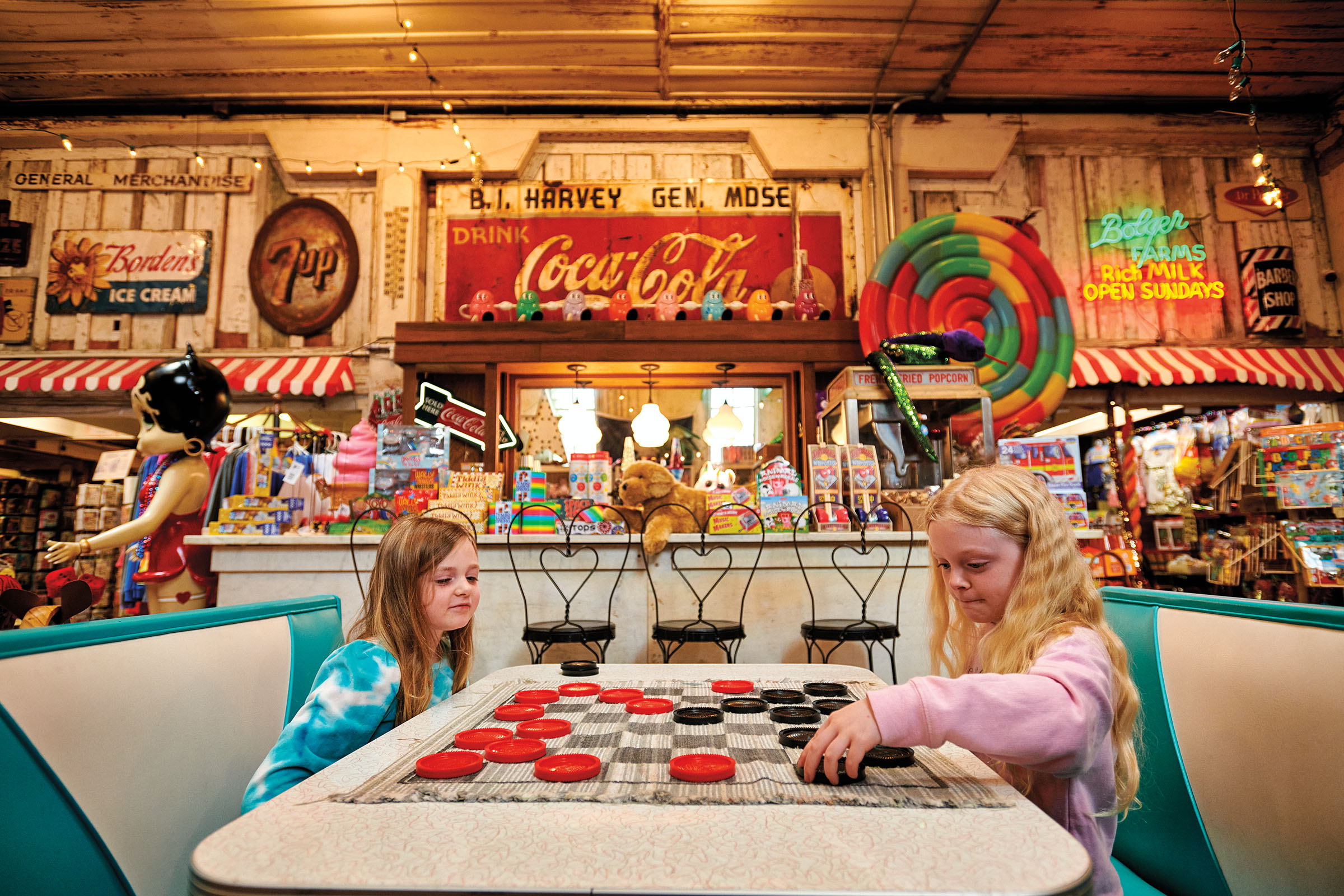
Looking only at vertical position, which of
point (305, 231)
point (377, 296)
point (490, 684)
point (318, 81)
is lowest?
point (490, 684)

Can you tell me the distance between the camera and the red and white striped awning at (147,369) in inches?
233

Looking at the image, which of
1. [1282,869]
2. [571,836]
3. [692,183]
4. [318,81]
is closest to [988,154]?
[692,183]

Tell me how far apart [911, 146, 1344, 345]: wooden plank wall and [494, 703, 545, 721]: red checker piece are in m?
6.41

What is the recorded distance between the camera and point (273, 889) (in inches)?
25.1

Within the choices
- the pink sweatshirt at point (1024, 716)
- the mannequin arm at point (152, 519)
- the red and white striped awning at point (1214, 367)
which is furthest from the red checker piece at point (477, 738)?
the red and white striped awning at point (1214, 367)

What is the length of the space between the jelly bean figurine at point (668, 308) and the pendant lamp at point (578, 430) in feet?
2.57

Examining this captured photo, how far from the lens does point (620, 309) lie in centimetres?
575

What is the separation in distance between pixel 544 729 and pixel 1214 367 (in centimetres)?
703

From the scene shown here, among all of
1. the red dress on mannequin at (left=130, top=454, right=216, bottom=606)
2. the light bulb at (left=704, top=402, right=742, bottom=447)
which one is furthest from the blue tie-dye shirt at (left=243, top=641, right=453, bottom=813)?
the light bulb at (left=704, top=402, right=742, bottom=447)

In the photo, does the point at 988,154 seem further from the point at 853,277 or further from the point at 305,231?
the point at 305,231

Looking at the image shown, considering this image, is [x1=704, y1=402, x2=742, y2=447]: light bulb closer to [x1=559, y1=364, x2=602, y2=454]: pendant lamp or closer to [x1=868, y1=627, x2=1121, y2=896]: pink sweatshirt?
[x1=559, y1=364, x2=602, y2=454]: pendant lamp

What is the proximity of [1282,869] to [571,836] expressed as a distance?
122 centimetres

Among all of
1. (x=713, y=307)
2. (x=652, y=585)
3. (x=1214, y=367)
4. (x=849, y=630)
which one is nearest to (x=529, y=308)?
(x=713, y=307)

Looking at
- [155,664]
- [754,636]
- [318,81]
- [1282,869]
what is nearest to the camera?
[1282,869]
